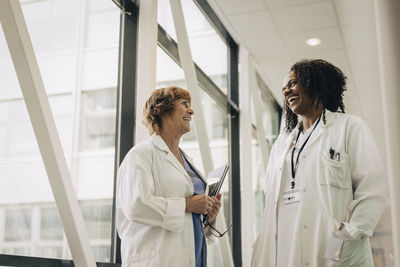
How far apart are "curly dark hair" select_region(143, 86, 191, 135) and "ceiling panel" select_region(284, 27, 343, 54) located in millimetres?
3432

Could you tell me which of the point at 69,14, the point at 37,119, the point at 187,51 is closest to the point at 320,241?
the point at 37,119

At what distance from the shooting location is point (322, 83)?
2178 mm

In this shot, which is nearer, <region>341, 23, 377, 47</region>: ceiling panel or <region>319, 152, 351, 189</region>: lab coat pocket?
<region>341, 23, 377, 47</region>: ceiling panel

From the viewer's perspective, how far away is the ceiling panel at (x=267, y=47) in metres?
5.52

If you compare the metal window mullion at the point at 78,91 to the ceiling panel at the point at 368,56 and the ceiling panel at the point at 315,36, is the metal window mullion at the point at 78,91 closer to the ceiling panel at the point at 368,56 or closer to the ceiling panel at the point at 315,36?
the ceiling panel at the point at 368,56

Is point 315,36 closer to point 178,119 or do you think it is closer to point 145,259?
point 178,119

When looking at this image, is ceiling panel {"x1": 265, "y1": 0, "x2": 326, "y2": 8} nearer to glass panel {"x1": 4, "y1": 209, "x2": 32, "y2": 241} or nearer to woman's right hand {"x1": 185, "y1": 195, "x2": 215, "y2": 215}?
woman's right hand {"x1": 185, "y1": 195, "x2": 215, "y2": 215}

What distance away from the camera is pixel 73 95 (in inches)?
101

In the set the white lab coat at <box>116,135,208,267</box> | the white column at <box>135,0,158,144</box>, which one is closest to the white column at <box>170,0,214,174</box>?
the white column at <box>135,0,158,144</box>

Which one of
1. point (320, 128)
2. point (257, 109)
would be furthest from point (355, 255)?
point (257, 109)

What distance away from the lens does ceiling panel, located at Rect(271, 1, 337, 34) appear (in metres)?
4.75

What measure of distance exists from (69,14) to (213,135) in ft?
8.61

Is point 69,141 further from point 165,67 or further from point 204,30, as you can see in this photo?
point 204,30

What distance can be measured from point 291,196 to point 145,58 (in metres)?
1.60
